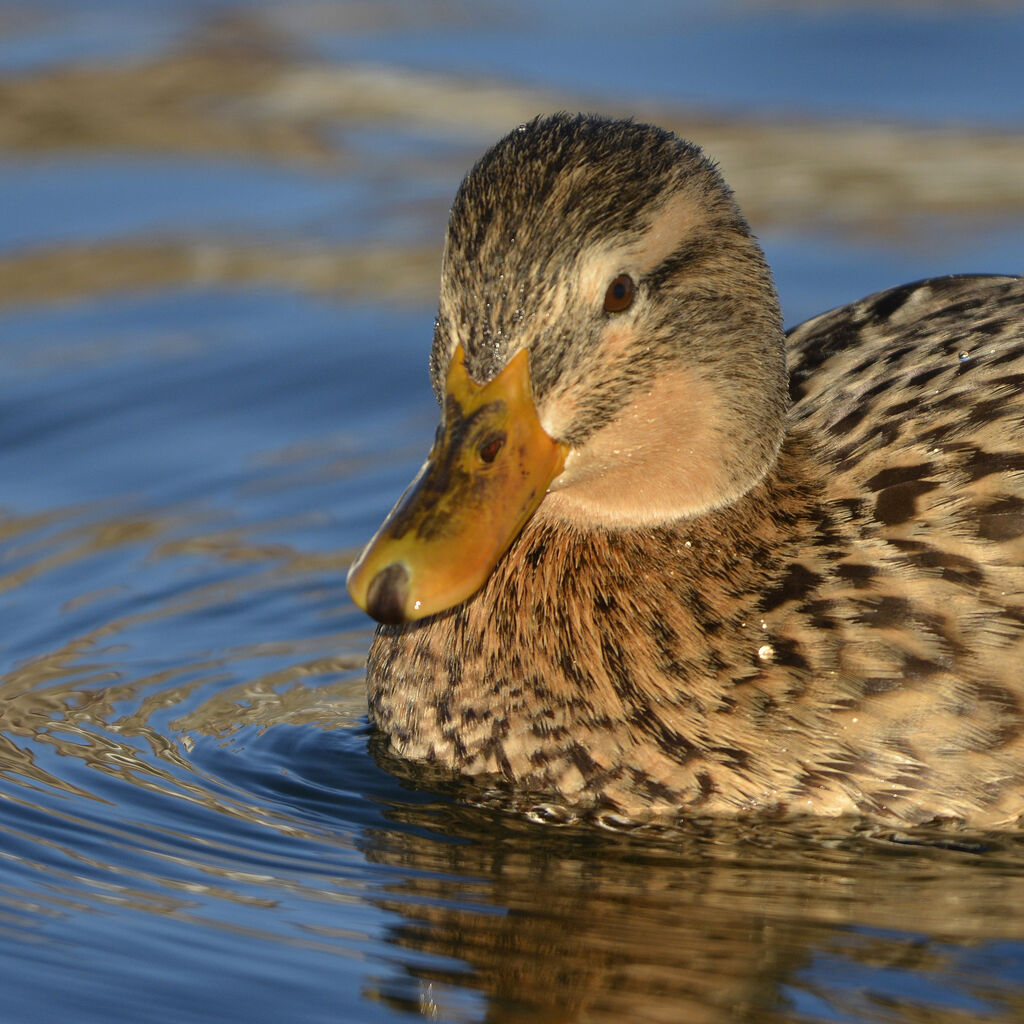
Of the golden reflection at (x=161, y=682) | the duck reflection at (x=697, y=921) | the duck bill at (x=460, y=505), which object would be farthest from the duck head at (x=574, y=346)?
the golden reflection at (x=161, y=682)

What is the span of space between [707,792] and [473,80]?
8324mm

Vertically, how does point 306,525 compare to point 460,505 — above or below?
above

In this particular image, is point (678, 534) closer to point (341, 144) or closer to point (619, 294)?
point (619, 294)

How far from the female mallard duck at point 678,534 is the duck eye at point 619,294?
0.02 metres

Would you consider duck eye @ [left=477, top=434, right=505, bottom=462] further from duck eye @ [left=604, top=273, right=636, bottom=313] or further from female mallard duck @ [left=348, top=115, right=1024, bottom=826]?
duck eye @ [left=604, top=273, right=636, bottom=313]

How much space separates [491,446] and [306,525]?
3062 millimetres

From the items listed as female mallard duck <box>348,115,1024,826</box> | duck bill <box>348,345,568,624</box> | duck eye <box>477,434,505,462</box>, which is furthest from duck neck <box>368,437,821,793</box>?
duck eye <box>477,434,505,462</box>

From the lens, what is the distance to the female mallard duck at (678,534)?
5.45m

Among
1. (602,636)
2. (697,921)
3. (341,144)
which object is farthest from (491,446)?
(341,144)

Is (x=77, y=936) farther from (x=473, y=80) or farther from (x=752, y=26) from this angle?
(x=752, y=26)

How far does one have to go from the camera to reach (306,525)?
331 inches

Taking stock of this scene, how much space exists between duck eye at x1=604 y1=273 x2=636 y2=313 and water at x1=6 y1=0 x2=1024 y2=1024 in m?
1.39

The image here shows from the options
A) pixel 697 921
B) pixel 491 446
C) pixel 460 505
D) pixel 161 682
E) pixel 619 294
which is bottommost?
pixel 697 921

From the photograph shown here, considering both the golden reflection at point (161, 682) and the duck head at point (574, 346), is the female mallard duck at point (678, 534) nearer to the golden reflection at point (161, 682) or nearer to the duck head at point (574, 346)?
the duck head at point (574, 346)
